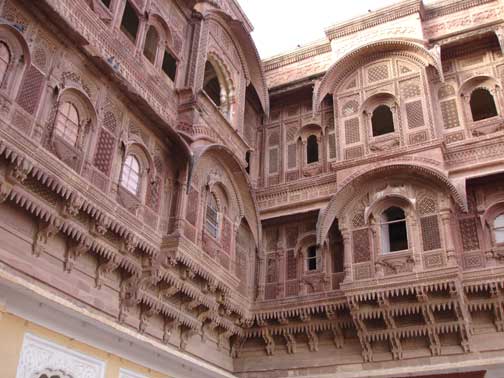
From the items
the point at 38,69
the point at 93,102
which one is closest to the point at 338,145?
the point at 93,102

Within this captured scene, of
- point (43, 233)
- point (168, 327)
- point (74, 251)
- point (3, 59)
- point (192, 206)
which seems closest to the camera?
point (3, 59)

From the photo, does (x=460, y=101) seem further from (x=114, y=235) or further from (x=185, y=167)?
(x=114, y=235)

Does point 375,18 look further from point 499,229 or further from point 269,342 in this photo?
point 269,342

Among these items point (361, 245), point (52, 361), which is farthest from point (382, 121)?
point (52, 361)

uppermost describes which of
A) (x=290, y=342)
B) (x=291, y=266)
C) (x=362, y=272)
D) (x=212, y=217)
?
(x=212, y=217)

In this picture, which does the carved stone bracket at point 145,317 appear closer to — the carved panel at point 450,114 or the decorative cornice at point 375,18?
the carved panel at point 450,114

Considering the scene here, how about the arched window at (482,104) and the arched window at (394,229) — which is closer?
the arched window at (394,229)

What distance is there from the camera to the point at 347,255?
12492 mm

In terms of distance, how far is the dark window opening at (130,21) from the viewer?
1181 cm

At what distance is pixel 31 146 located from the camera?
784cm

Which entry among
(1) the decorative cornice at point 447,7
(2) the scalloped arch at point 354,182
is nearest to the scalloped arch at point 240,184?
(2) the scalloped arch at point 354,182

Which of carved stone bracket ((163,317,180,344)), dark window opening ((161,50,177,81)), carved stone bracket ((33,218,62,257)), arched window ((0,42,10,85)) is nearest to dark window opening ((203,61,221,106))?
dark window opening ((161,50,177,81))

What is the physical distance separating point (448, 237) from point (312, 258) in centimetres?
319

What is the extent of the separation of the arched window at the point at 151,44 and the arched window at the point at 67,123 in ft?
10.0
